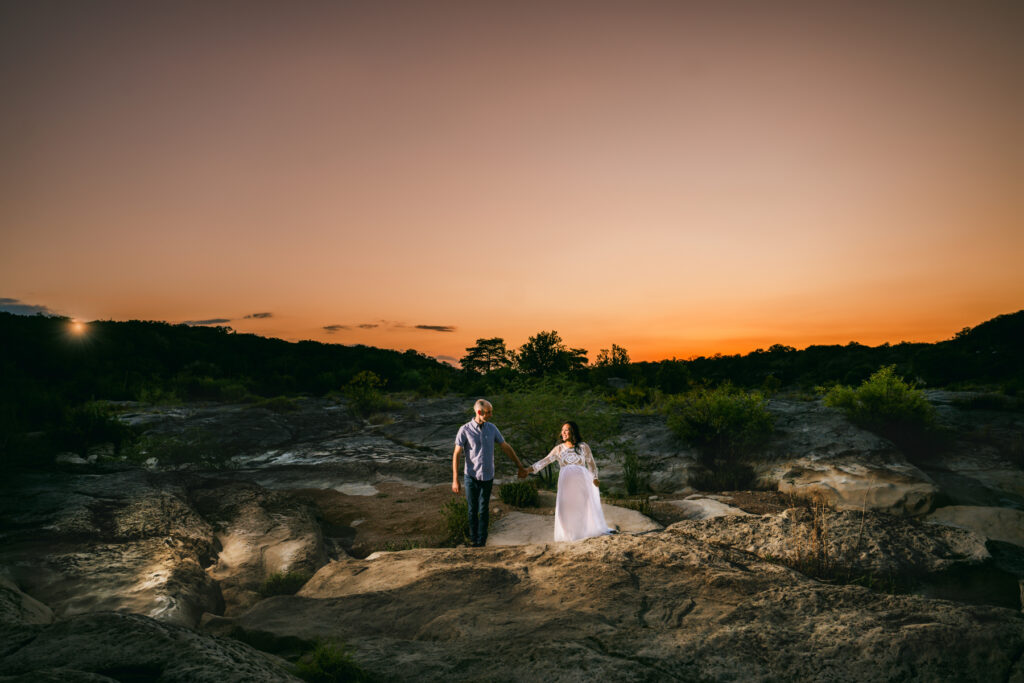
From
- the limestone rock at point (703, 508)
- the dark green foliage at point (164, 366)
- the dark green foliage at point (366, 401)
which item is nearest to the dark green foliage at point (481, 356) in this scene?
the dark green foliage at point (164, 366)

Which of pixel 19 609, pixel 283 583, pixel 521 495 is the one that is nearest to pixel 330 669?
pixel 19 609

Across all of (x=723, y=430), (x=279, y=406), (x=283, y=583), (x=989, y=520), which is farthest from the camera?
(x=279, y=406)

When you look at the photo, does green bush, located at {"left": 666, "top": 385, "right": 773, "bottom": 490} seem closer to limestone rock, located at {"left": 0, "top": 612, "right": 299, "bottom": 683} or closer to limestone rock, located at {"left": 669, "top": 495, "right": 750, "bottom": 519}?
limestone rock, located at {"left": 669, "top": 495, "right": 750, "bottom": 519}

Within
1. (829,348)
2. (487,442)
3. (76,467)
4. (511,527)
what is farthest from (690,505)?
(829,348)

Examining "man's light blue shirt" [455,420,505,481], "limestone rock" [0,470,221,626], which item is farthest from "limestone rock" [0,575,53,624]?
"man's light blue shirt" [455,420,505,481]

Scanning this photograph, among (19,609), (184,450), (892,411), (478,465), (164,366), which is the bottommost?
(184,450)

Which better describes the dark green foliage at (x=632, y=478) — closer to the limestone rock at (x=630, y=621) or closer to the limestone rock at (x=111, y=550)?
the limestone rock at (x=630, y=621)

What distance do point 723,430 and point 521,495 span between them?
6345mm

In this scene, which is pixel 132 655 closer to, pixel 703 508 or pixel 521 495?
pixel 521 495

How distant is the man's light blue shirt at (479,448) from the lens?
7980 mm

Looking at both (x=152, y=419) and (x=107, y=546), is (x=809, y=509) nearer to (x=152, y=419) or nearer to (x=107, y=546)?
(x=107, y=546)

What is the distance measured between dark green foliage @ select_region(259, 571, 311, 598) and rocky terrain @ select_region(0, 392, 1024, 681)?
0.12 metres

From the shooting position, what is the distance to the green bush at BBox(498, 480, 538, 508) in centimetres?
1073

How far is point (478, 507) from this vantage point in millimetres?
8211
